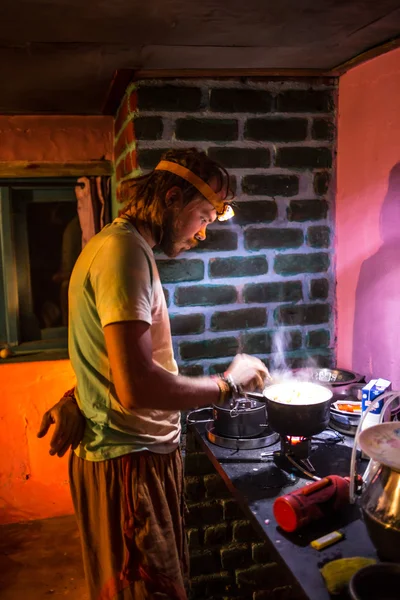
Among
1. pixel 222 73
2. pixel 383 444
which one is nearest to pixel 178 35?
pixel 222 73

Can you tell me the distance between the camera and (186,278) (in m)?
2.24

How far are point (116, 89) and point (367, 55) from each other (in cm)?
111

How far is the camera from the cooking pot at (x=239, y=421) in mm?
1895

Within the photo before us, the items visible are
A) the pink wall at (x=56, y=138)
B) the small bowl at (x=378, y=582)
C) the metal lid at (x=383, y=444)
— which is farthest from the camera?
the pink wall at (x=56, y=138)

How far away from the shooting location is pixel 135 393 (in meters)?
1.40

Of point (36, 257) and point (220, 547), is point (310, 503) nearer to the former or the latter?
point (220, 547)

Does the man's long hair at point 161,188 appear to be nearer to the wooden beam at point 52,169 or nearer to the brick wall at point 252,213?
the brick wall at point 252,213

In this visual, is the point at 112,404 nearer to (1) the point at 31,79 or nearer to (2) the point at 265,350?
(2) the point at 265,350

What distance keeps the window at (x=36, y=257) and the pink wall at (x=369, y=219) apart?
5.59 ft

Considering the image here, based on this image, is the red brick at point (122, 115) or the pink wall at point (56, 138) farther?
the pink wall at point (56, 138)

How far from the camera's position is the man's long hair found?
1.68m

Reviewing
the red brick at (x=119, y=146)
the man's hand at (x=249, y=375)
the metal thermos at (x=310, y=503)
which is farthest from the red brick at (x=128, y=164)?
the metal thermos at (x=310, y=503)

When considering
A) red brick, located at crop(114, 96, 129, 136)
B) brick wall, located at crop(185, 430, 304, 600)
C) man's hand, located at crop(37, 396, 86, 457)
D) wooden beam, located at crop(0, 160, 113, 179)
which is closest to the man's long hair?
man's hand, located at crop(37, 396, 86, 457)

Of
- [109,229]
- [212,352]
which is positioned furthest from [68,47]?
[212,352]
